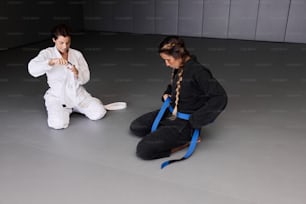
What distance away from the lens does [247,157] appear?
169 centimetres

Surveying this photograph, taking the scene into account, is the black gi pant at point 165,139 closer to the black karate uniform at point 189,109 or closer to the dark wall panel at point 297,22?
the black karate uniform at point 189,109

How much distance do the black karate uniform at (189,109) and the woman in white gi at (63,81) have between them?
0.58m

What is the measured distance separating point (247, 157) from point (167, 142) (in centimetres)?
44

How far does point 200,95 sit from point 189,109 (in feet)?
0.33

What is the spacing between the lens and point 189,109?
1746 mm

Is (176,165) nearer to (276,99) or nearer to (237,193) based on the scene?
(237,193)

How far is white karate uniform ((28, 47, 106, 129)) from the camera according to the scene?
1979 millimetres

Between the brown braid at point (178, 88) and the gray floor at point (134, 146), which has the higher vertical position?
the brown braid at point (178, 88)

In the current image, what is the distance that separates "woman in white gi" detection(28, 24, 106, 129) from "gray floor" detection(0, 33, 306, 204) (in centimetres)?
8

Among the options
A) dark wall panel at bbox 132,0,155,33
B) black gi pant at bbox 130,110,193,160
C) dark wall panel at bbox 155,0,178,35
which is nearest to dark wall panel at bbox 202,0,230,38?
dark wall panel at bbox 155,0,178,35

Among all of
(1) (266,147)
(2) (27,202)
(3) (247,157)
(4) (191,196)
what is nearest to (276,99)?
(1) (266,147)

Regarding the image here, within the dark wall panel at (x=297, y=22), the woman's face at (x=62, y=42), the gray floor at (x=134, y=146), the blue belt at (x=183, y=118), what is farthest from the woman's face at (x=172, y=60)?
the dark wall panel at (x=297, y=22)

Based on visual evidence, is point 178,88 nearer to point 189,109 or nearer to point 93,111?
point 189,109

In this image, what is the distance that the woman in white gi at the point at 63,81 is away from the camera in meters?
1.90
